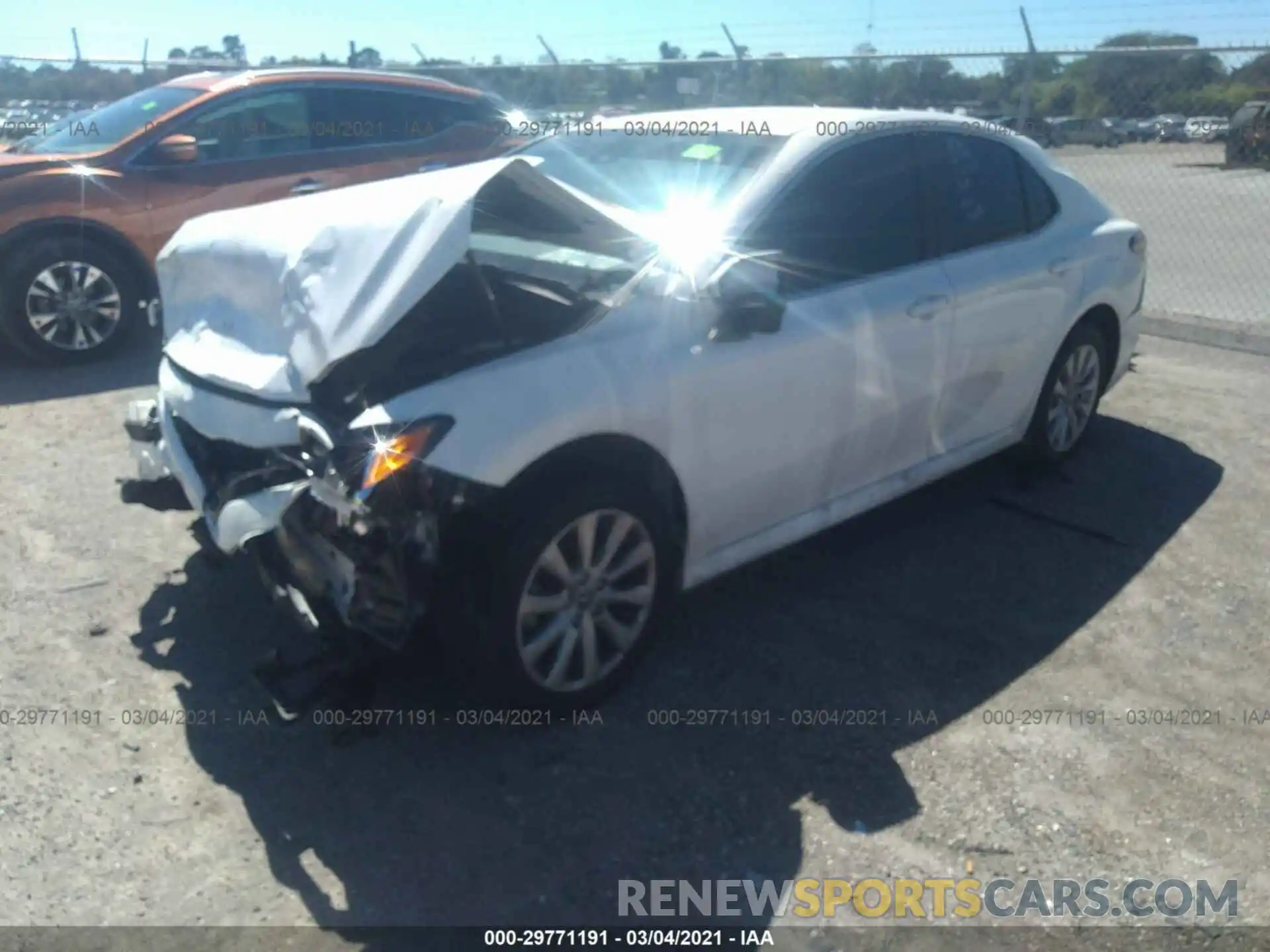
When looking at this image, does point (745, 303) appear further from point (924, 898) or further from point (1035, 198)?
point (1035, 198)

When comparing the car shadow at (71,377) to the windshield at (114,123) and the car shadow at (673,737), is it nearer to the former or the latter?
the windshield at (114,123)

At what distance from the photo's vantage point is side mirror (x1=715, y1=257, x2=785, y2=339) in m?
3.70

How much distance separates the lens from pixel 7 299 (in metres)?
7.10

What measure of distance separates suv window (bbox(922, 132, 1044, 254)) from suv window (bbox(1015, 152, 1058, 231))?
0.03 m

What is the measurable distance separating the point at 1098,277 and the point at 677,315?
2.67 m

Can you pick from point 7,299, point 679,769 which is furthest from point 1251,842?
point 7,299

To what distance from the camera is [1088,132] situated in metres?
12.0

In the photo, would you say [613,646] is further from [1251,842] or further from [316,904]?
[1251,842]

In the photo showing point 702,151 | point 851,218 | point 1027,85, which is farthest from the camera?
point 1027,85

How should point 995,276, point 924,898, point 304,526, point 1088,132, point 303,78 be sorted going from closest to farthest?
point 924,898, point 304,526, point 995,276, point 303,78, point 1088,132

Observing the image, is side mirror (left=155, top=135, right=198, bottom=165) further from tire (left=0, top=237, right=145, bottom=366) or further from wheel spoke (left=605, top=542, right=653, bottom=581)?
wheel spoke (left=605, top=542, right=653, bottom=581)

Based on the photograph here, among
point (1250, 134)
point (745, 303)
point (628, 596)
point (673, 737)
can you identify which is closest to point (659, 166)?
point (745, 303)

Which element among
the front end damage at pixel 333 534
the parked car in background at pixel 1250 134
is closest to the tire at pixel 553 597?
the front end damage at pixel 333 534

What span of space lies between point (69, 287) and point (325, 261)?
15.0ft
